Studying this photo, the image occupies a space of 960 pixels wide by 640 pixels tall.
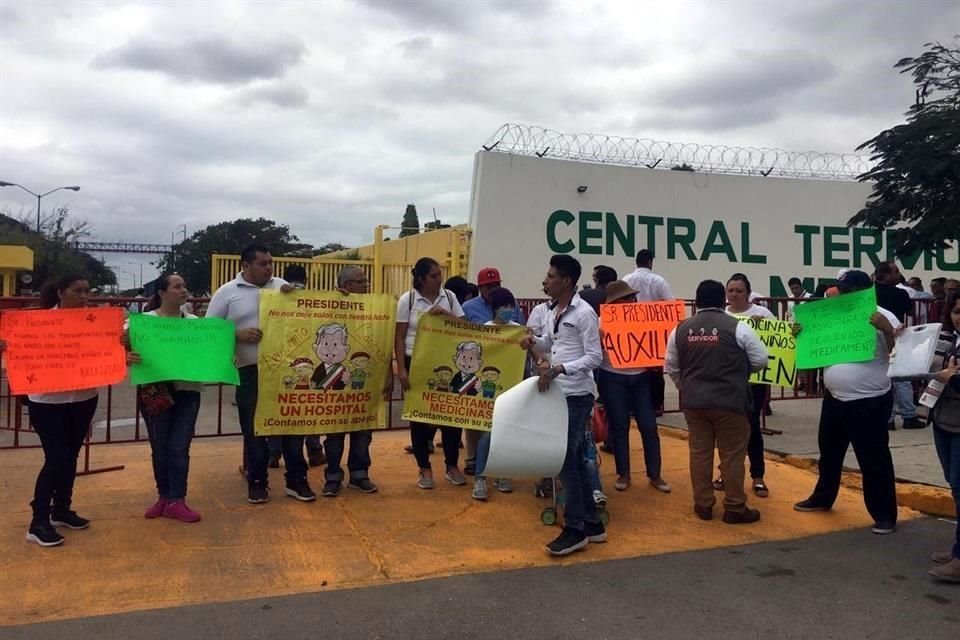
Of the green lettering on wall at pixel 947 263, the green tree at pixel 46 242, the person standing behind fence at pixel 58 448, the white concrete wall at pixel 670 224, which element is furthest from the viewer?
the green tree at pixel 46 242

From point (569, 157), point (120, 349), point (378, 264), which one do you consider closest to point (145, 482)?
point (120, 349)

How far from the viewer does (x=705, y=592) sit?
169 inches

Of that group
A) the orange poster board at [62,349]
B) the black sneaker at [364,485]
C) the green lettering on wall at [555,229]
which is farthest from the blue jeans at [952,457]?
the green lettering on wall at [555,229]

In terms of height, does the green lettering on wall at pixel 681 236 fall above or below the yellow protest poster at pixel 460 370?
above

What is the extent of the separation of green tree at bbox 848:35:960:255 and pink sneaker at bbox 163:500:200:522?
1102cm

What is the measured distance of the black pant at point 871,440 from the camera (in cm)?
529

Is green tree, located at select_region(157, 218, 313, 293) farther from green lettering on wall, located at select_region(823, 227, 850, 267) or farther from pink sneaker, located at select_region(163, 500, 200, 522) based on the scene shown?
pink sneaker, located at select_region(163, 500, 200, 522)

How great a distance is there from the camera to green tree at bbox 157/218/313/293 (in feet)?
221

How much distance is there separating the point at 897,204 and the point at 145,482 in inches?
459

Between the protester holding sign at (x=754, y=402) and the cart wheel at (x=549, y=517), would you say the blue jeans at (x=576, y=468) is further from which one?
the protester holding sign at (x=754, y=402)

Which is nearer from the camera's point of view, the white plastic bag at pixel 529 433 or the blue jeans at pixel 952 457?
the blue jeans at pixel 952 457

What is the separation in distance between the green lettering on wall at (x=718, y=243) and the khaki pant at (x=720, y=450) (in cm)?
1368

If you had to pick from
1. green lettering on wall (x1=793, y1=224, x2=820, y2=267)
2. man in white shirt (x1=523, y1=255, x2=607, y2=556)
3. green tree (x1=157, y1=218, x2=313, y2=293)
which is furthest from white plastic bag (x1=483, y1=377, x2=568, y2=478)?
green tree (x1=157, y1=218, x2=313, y2=293)

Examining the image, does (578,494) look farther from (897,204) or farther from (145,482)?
(897,204)
